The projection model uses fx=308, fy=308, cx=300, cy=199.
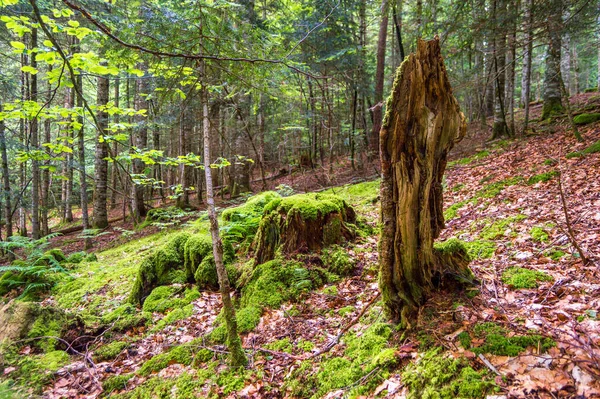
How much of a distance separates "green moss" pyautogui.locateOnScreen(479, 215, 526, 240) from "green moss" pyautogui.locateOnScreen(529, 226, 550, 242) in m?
0.34

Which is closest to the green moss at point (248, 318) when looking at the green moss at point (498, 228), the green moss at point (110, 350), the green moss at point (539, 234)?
the green moss at point (110, 350)

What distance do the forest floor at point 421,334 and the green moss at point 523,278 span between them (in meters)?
0.01

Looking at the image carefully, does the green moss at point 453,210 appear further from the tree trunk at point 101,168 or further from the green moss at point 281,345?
the tree trunk at point 101,168

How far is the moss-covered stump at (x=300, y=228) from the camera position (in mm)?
4699

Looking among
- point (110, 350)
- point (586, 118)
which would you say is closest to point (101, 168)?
point (110, 350)

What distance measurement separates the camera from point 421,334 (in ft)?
8.46

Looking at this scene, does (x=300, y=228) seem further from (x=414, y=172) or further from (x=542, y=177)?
(x=542, y=177)

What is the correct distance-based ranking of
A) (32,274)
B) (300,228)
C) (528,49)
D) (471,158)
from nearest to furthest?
(300,228) → (32,274) → (528,49) → (471,158)

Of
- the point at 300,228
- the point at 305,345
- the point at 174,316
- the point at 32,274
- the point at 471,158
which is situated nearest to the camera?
the point at 305,345

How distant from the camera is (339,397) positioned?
244 cm

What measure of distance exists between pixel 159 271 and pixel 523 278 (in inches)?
207

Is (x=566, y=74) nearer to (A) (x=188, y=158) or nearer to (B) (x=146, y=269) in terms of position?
(A) (x=188, y=158)

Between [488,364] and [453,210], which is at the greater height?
[453,210]

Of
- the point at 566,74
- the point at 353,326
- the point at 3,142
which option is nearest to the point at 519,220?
the point at 353,326
